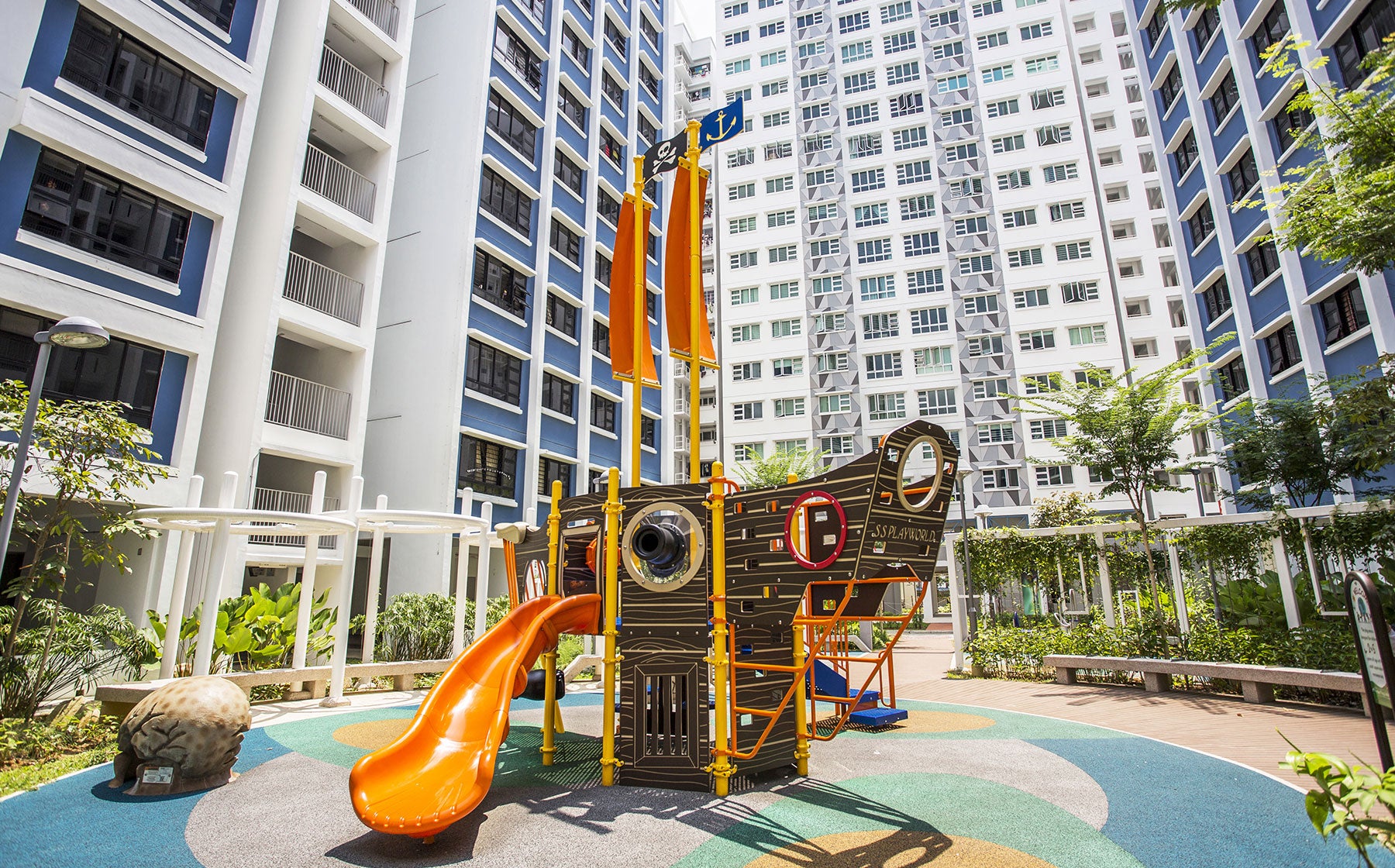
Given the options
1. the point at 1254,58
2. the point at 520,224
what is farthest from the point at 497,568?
the point at 1254,58

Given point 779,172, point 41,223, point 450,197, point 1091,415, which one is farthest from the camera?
point 779,172

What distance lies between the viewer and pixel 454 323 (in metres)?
22.8

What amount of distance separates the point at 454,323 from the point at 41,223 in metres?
10.5

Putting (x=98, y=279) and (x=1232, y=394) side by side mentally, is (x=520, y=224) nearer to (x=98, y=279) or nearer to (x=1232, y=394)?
(x=98, y=279)

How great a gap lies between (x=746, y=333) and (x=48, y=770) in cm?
4417

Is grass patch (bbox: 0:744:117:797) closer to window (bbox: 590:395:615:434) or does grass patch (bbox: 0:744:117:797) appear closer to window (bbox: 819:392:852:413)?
window (bbox: 590:395:615:434)

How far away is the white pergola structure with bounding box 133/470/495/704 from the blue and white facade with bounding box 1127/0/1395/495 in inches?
702

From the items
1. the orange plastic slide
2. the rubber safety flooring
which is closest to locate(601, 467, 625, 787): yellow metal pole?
the rubber safety flooring

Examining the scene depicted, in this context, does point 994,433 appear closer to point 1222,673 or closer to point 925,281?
point 925,281

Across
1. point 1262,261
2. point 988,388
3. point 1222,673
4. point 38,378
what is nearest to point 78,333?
point 38,378

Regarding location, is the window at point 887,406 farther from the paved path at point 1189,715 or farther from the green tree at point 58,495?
the green tree at point 58,495

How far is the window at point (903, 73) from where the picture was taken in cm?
4869

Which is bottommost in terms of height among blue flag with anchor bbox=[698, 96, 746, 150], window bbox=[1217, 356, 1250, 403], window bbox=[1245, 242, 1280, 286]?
blue flag with anchor bbox=[698, 96, 746, 150]

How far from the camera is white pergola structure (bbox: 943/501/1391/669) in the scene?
467 inches
